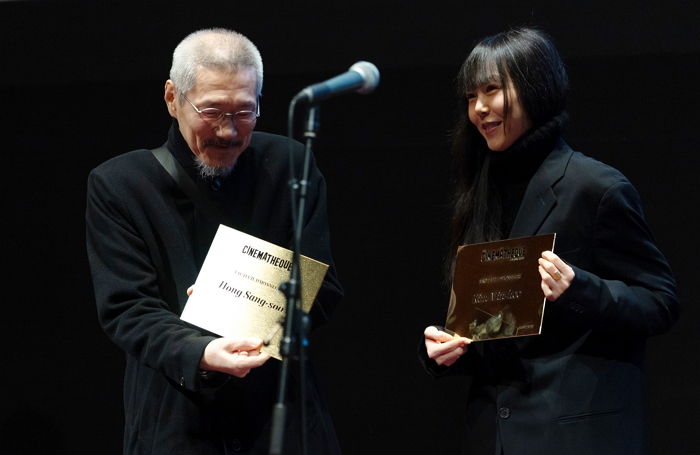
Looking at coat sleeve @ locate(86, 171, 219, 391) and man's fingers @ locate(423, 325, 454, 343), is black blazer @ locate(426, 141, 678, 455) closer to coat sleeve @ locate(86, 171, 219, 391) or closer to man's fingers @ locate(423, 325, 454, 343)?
man's fingers @ locate(423, 325, 454, 343)

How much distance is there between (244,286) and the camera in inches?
91.9

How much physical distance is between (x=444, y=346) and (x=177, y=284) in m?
0.63

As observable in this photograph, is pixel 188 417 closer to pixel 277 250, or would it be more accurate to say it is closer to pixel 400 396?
pixel 277 250

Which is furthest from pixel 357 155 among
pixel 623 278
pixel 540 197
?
pixel 623 278

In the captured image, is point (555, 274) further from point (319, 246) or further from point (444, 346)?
point (319, 246)

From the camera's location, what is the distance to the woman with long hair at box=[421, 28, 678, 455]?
2.33 m

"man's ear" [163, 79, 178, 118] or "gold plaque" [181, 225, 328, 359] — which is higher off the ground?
"man's ear" [163, 79, 178, 118]

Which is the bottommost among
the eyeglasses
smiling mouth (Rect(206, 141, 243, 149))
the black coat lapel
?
the black coat lapel

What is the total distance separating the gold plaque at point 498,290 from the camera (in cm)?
231

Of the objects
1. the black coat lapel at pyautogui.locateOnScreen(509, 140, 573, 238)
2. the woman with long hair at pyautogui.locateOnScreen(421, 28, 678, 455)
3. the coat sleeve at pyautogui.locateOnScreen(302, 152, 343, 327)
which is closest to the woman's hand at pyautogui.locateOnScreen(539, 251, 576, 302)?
the woman with long hair at pyautogui.locateOnScreen(421, 28, 678, 455)

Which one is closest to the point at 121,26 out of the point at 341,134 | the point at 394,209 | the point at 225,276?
the point at 341,134

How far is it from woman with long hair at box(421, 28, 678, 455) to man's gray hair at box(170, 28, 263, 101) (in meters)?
0.53

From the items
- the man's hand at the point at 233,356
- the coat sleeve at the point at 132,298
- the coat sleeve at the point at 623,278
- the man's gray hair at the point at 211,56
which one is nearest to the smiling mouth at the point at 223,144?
the man's gray hair at the point at 211,56

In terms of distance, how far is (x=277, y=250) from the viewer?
91.1 inches
